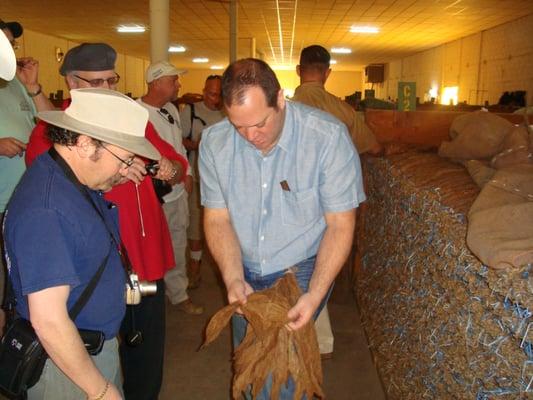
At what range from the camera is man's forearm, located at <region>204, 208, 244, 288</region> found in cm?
218

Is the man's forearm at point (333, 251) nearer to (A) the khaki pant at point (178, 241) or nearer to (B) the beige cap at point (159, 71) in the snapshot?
(A) the khaki pant at point (178, 241)

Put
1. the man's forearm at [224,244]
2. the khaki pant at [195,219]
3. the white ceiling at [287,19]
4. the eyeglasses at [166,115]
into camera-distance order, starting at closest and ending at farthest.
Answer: the man's forearm at [224,244] < the eyeglasses at [166,115] < the khaki pant at [195,219] < the white ceiling at [287,19]

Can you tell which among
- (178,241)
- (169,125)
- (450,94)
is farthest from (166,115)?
(450,94)

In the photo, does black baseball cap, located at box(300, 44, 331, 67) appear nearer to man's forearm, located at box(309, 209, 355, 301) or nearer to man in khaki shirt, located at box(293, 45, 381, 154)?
man in khaki shirt, located at box(293, 45, 381, 154)

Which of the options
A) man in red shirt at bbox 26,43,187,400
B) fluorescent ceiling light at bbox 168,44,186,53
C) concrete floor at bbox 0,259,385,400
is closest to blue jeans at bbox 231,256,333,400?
man in red shirt at bbox 26,43,187,400

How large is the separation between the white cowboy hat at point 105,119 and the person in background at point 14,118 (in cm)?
135

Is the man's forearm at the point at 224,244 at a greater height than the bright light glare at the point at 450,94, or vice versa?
the bright light glare at the point at 450,94

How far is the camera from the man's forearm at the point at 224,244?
218 cm

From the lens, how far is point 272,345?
198 cm

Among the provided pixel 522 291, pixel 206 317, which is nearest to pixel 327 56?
pixel 206 317

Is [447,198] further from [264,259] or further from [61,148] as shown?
[61,148]

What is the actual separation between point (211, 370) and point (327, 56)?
2.58 m

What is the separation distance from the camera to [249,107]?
1.81 metres

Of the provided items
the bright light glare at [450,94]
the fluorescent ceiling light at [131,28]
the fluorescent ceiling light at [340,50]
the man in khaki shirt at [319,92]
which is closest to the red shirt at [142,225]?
the man in khaki shirt at [319,92]
